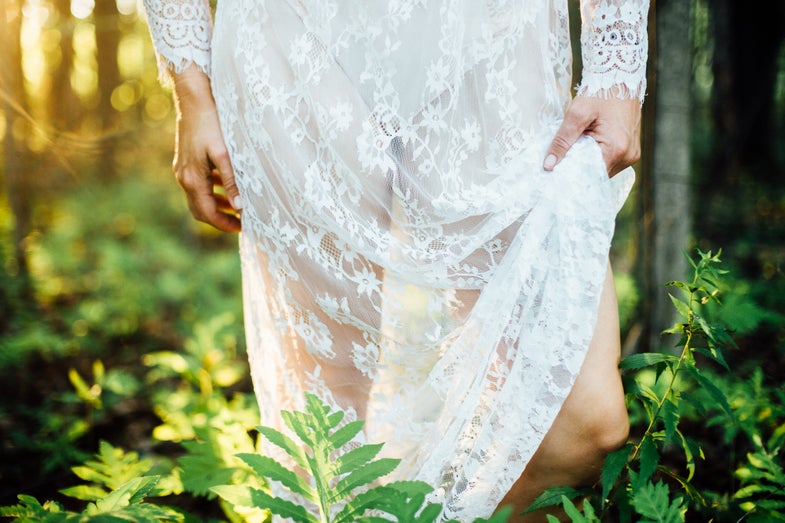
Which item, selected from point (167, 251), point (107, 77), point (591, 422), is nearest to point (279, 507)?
point (591, 422)

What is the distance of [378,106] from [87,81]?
12.1 metres

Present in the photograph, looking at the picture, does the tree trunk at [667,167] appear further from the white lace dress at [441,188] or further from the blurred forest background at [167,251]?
the white lace dress at [441,188]

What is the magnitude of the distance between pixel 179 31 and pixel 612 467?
1520mm

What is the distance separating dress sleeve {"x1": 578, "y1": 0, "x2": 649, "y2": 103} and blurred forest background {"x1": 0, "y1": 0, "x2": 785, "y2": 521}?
2.37ft

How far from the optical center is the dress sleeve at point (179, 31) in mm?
1490

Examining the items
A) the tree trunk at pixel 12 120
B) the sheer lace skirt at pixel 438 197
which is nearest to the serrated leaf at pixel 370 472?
the sheer lace skirt at pixel 438 197

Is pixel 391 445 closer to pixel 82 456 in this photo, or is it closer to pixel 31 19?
pixel 82 456

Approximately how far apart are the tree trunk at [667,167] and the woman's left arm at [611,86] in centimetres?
120

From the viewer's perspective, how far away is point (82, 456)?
2.29m

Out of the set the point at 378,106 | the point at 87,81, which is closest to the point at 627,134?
the point at 378,106

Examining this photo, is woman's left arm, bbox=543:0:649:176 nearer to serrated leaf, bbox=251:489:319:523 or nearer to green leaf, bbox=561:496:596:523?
green leaf, bbox=561:496:596:523

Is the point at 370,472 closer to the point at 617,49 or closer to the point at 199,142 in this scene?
the point at 199,142

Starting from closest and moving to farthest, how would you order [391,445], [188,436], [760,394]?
[391,445]
[760,394]
[188,436]

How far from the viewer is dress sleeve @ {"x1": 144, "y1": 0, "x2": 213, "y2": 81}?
58.7 inches
